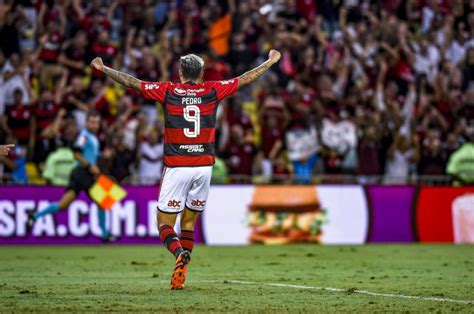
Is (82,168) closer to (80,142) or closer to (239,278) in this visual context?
(80,142)

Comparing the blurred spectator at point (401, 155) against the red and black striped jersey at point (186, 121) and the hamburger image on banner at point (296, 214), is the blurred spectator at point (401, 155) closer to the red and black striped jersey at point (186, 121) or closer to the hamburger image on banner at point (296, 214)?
the hamburger image on banner at point (296, 214)

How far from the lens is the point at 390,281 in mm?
13070

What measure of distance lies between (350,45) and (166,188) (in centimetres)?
1597

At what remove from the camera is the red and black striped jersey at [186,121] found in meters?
12.0

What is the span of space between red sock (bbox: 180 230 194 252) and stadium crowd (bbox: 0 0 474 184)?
9755 mm

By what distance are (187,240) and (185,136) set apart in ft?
4.17

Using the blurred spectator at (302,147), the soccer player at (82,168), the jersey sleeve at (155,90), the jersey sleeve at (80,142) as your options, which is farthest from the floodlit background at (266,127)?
the jersey sleeve at (155,90)

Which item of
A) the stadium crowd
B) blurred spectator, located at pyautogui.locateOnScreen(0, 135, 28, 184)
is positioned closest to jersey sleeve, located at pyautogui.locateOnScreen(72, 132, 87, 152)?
the stadium crowd

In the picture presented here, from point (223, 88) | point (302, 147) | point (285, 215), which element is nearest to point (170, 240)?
point (223, 88)

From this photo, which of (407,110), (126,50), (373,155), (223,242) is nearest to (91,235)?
(223,242)

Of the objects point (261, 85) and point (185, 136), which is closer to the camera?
point (185, 136)

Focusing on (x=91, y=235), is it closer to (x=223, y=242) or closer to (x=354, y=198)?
(x=223, y=242)

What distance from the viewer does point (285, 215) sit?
74.7 ft

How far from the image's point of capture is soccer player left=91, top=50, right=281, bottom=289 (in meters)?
11.9
